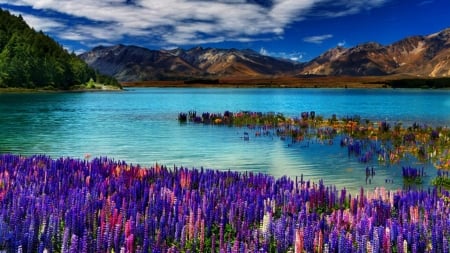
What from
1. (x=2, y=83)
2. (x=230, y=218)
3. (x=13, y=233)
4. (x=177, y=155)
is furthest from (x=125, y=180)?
(x=2, y=83)

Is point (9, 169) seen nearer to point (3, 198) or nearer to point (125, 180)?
point (125, 180)

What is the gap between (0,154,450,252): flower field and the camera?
7.93 metres

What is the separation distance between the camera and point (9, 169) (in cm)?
1480

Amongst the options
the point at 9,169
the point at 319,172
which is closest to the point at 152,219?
the point at 9,169

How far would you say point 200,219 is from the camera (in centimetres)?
954

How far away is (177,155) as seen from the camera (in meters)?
30.4

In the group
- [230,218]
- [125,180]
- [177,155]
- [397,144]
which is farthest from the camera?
[397,144]

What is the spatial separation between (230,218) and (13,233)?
12.8 feet

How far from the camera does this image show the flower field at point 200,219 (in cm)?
793

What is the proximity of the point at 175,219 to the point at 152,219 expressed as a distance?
0.48m

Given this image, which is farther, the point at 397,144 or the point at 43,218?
the point at 397,144

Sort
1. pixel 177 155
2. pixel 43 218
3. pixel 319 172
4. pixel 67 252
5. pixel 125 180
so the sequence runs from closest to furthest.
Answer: pixel 67 252, pixel 43 218, pixel 125 180, pixel 319 172, pixel 177 155

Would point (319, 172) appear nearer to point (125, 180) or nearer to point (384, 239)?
point (125, 180)

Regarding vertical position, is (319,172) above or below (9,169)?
below
